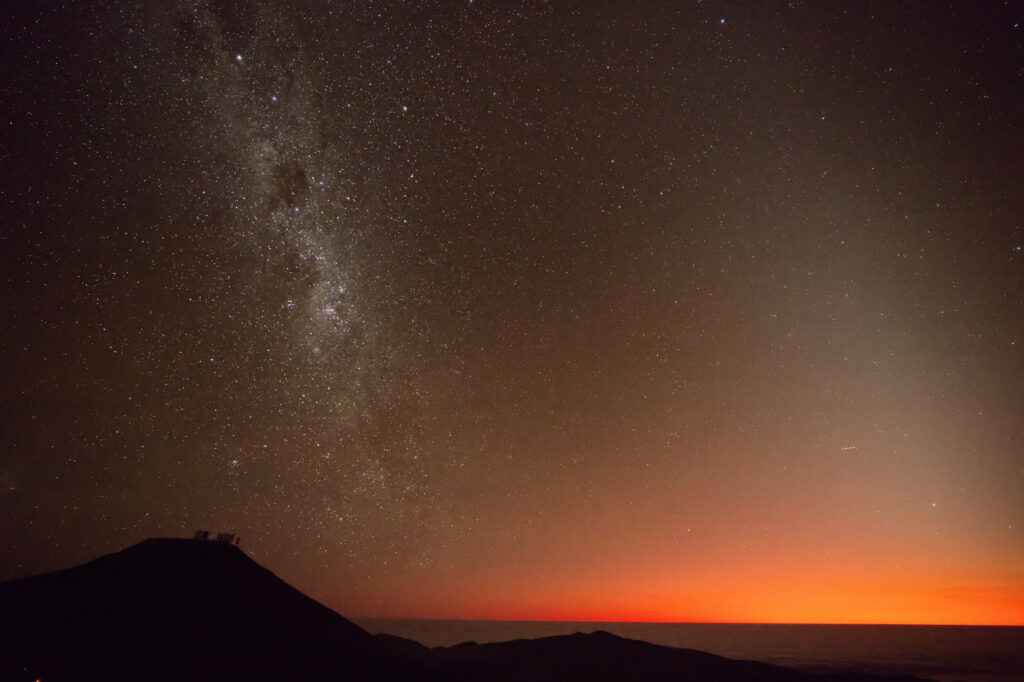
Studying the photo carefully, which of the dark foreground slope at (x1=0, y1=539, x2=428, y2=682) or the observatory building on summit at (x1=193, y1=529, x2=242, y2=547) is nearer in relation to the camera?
the dark foreground slope at (x1=0, y1=539, x2=428, y2=682)

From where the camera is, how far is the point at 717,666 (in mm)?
32188

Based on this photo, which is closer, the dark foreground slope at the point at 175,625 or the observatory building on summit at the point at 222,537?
the dark foreground slope at the point at 175,625

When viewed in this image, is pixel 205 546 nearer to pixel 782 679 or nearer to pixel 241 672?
pixel 241 672

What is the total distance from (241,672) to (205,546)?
22.5 ft

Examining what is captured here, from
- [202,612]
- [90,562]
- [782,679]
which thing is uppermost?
[90,562]

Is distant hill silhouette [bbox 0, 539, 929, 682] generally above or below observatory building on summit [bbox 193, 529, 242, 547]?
below

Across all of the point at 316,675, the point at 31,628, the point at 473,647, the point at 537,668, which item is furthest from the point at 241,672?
the point at 473,647

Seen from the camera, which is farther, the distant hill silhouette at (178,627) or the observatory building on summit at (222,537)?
the observatory building on summit at (222,537)

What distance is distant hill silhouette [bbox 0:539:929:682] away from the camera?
1777 cm

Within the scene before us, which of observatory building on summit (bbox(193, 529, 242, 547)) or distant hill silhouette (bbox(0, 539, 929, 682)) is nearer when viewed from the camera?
distant hill silhouette (bbox(0, 539, 929, 682))

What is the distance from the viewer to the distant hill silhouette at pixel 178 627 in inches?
699

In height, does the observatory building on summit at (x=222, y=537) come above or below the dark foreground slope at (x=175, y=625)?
above

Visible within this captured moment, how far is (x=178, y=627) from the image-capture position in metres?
19.9

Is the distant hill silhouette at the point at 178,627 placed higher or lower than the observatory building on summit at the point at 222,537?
lower
